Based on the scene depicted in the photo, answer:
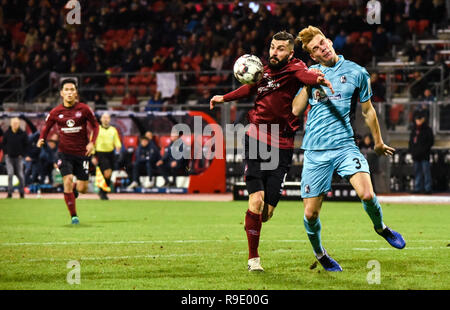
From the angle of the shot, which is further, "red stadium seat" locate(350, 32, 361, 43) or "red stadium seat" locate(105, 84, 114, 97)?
"red stadium seat" locate(105, 84, 114, 97)

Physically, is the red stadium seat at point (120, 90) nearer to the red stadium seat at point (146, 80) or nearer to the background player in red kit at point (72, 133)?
the red stadium seat at point (146, 80)

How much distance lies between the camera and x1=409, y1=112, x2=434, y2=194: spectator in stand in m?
25.2

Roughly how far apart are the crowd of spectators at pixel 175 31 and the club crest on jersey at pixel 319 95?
59.4 ft

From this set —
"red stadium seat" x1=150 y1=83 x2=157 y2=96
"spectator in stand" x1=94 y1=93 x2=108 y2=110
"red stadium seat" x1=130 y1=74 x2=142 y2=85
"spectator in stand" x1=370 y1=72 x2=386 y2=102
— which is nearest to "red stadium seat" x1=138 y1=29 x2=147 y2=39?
"red stadium seat" x1=130 y1=74 x2=142 y2=85

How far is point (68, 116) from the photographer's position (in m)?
16.5

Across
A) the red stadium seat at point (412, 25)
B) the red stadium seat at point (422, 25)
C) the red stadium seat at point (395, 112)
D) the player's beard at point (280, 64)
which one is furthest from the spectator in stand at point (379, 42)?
the player's beard at point (280, 64)

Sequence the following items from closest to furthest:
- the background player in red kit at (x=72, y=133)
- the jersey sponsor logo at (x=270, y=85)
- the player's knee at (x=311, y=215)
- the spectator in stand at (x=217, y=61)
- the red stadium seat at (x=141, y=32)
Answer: the player's knee at (x=311, y=215), the jersey sponsor logo at (x=270, y=85), the background player in red kit at (x=72, y=133), the spectator in stand at (x=217, y=61), the red stadium seat at (x=141, y=32)

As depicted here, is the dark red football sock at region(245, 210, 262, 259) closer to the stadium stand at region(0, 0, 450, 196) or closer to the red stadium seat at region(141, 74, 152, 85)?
the stadium stand at region(0, 0, 450, 196)

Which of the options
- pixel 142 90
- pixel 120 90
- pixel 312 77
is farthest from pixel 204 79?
pixel 312 77

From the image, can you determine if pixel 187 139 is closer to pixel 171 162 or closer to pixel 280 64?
pixel 171 162

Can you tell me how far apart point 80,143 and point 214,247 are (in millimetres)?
5379

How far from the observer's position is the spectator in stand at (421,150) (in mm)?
25234

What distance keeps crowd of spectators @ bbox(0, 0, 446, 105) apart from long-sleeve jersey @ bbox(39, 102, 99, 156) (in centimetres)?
1224
